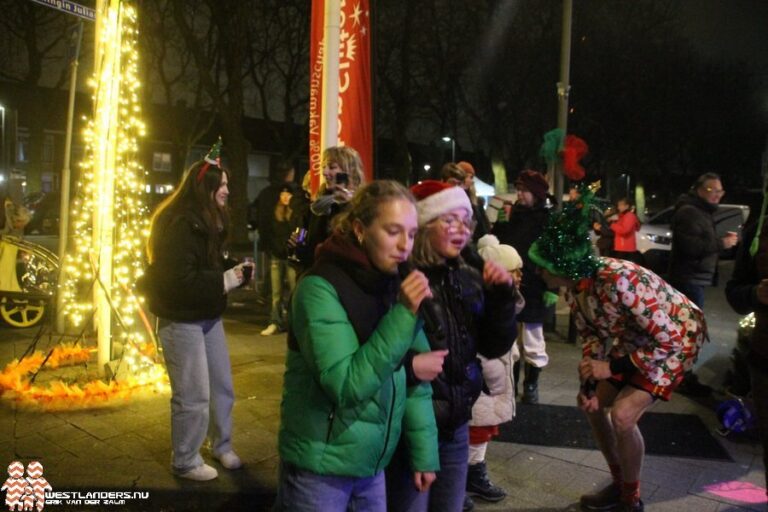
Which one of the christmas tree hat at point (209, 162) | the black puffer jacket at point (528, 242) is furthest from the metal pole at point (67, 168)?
the black puffer jacket at point (528, 242)

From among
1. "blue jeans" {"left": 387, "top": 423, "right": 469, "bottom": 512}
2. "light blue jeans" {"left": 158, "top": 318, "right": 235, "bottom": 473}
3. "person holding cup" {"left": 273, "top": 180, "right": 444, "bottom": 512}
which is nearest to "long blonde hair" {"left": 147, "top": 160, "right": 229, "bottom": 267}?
"light blue jeans" {"left": 158, "top": 318, "right": 235, "bottom": 473}

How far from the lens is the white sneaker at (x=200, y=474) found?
4.00 metres

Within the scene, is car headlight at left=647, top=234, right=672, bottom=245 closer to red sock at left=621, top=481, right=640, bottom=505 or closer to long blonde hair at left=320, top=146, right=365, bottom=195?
red sock at left=621, top=481, right=640, bottom=505

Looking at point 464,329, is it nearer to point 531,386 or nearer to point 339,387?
point 339,387

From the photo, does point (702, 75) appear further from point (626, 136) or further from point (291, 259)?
point (291, 259)

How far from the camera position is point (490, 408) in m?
3.66

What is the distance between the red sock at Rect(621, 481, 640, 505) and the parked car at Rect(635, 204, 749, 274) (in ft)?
39.0

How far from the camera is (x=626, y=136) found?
31594 millimetres

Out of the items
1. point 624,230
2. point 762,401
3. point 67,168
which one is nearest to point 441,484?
point 762,401

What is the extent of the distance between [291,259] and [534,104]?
24483 mm

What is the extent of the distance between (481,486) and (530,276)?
2.53 meters

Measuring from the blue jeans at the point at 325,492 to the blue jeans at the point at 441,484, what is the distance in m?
0.31

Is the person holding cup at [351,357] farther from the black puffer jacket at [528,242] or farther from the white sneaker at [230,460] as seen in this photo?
the black puffer jacket at [528,242]

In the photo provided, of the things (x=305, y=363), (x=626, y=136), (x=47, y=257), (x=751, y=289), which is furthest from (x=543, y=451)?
(x=626, y=136)
